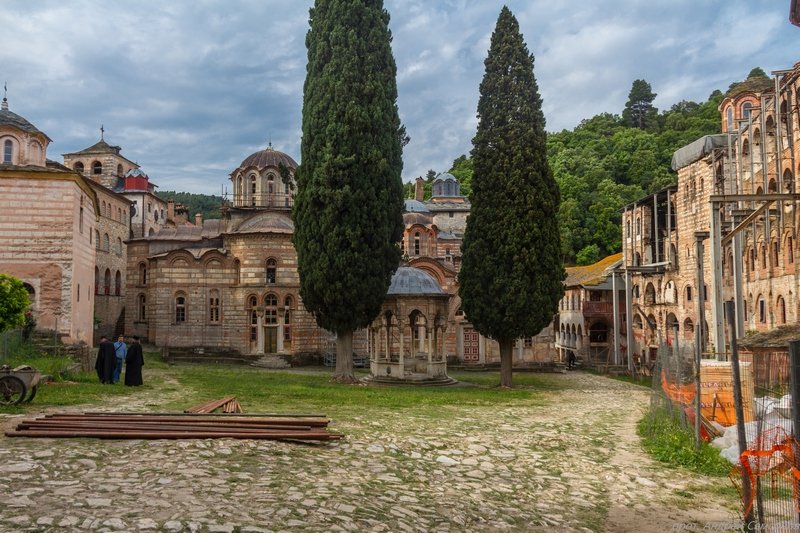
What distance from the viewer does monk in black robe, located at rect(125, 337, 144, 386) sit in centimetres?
1506

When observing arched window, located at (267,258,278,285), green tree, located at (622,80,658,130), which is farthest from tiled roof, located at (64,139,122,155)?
green tree, located at (622,80,658,130)

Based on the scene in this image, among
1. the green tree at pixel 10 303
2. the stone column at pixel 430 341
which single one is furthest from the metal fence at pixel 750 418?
the green tree at pixel 10 303

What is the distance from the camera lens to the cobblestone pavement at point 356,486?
17.5 feet

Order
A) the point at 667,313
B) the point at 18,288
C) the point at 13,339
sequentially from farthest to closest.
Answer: the point at 667,313
the point at 13,339
the point at 18,288

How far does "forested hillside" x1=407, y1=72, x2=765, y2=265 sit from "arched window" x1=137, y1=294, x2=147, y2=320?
28.9 m

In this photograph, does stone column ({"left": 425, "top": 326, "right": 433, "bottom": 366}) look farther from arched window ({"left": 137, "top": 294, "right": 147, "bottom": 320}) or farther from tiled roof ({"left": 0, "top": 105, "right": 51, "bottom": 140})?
arched window ({"left": 137, "top": 294, "right": 147, "bottom": 320})

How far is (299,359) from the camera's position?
28.4 meters

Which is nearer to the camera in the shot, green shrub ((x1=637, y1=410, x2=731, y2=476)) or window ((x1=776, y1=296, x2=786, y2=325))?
green shrub ((x1=637, y1=410, x2=731, y2=476))

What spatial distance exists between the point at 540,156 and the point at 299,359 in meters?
14.8

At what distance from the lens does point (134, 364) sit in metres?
15.2

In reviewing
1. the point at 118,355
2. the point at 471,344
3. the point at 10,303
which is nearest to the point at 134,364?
the point at 118,355

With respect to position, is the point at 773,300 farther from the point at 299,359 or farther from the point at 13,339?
the point at 13,339

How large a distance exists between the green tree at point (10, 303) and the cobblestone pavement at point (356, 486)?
5.77 m

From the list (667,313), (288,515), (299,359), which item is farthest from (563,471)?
(667,313)
